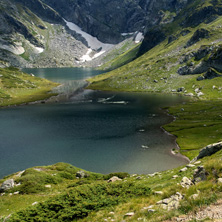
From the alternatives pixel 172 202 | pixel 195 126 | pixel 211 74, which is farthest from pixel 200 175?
pixel 211 74

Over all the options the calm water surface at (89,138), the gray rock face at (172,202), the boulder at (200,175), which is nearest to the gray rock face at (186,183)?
the boulder at (200,175)

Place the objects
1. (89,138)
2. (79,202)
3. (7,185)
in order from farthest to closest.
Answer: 1. (89,138)
2. (7,185)
3. (79,202)

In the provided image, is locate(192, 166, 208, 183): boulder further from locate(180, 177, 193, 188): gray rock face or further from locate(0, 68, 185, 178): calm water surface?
locate(0, 68, 185, 178): calm water surface

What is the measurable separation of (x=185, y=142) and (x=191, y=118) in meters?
37.1

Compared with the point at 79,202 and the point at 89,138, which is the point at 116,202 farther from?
the point at 89,138

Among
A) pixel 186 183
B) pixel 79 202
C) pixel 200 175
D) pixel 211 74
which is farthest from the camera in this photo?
pixel 211 74

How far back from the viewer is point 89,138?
3536 inches

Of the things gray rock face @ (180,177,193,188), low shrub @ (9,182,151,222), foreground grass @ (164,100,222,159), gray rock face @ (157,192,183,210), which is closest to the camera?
gray rock face @ (157,192,183,210)

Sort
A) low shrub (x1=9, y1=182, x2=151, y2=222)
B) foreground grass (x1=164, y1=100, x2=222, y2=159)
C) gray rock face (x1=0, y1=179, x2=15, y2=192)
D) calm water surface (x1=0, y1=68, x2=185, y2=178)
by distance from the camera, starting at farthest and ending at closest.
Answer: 1. foreground grass (x1=164, y1=100, x2=222, y2=159)
2. calm water surface (x1=0, y1=68, x2=185, y2=178)
3. gray rock face (x1=0, y1=179, x2=15, y2=192)
4. low shrub (x1=9, y1=182, x2=151, y2=222)

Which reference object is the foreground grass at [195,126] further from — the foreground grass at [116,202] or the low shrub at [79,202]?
the low shrub at [79,202]

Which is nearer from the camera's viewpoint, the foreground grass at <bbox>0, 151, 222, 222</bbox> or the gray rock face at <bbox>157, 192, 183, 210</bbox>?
the foreground grass at <bbox>0, 151, 222, 222</bbox>

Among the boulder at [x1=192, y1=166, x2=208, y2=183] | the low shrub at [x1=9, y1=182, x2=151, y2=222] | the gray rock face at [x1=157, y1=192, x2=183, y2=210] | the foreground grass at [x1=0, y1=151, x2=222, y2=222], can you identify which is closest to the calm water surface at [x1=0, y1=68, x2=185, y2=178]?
the low shrub at [x1=9, y1=182, x2=151, y2=222]

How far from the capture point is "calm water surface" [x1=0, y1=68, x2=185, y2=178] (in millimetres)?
67875

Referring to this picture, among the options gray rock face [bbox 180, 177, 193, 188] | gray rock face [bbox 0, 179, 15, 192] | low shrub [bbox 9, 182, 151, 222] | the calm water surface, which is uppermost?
gray rock face [bbox 180, 177, 193, 188]
